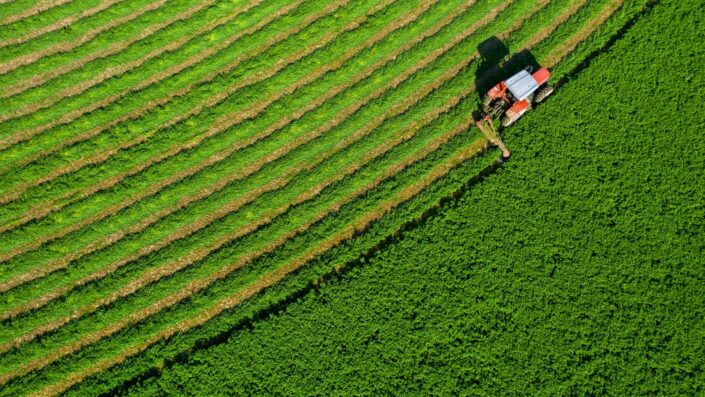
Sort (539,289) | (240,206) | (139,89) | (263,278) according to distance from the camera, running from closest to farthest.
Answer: (539,289) → (263,278) → (240,206) → (139,89)

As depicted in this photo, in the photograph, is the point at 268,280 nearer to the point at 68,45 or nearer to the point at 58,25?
the point at 68,45

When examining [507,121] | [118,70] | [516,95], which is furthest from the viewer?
[118,70]

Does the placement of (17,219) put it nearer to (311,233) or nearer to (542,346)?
(311,233)

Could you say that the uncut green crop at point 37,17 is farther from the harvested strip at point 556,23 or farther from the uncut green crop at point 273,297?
the harvested strip at point 556,23

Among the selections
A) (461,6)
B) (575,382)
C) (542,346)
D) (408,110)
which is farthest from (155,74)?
(575,382)

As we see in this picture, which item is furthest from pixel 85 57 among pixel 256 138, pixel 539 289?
pixel 539 289
